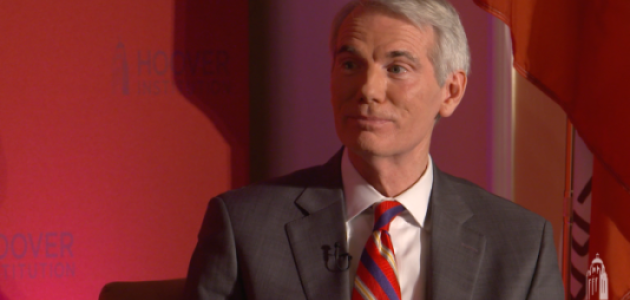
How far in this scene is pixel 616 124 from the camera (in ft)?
5.89

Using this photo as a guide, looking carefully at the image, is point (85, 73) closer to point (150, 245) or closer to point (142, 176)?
point (142, 176)

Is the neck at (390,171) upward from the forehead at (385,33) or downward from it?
downward

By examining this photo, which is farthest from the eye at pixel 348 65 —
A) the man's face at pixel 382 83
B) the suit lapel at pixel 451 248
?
the suit lapel at pixel 451 248

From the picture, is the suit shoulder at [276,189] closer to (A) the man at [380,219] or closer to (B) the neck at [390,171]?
(A) the man at [380,219]

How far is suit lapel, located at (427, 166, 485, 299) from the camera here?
129 centimetres

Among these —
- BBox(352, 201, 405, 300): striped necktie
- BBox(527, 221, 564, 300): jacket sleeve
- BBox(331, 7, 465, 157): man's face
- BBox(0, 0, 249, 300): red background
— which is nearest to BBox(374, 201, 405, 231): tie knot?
BBox(352, 201, 405, 300): striped necktie

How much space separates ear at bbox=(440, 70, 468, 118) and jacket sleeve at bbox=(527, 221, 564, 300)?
0.36 m

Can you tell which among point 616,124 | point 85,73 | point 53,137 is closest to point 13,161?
point 53,137

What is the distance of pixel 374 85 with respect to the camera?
128 cm

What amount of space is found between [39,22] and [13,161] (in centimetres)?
46

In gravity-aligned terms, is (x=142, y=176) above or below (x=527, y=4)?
below

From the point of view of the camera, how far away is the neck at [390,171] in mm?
1354

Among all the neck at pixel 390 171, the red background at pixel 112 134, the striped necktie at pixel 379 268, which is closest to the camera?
the striped necktie at pixel 379 268

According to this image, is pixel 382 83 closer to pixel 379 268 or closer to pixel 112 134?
pixel 379 268
